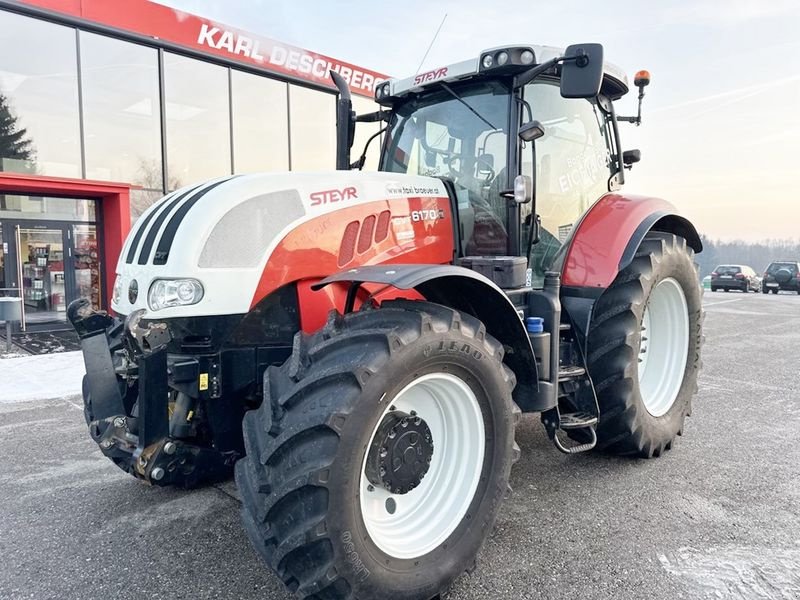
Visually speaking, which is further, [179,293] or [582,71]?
[582,71]

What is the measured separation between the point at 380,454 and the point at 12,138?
11.2 metres

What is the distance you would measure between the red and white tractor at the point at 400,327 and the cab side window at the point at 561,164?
17 mm

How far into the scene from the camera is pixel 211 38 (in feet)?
38.2

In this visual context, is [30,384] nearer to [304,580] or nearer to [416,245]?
Answer: [416,245]

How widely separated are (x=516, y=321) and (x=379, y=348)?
34.9 inches

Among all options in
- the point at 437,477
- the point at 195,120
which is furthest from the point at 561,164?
the point at 195,120

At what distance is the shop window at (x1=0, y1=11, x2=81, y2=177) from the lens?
10.3 metres

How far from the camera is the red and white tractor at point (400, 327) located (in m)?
2.10

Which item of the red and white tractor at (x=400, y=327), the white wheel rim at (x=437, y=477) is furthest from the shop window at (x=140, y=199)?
the white wheel rim at (x=437, y=477)

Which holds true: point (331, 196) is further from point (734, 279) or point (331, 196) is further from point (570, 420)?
point (734, 279)

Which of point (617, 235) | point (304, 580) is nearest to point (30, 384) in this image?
point (304, 580)

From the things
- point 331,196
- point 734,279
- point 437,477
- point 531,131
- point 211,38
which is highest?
point 211,38

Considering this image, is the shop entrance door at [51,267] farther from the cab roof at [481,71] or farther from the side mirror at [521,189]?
the side mirror at [521,189]

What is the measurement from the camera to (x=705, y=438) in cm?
444
